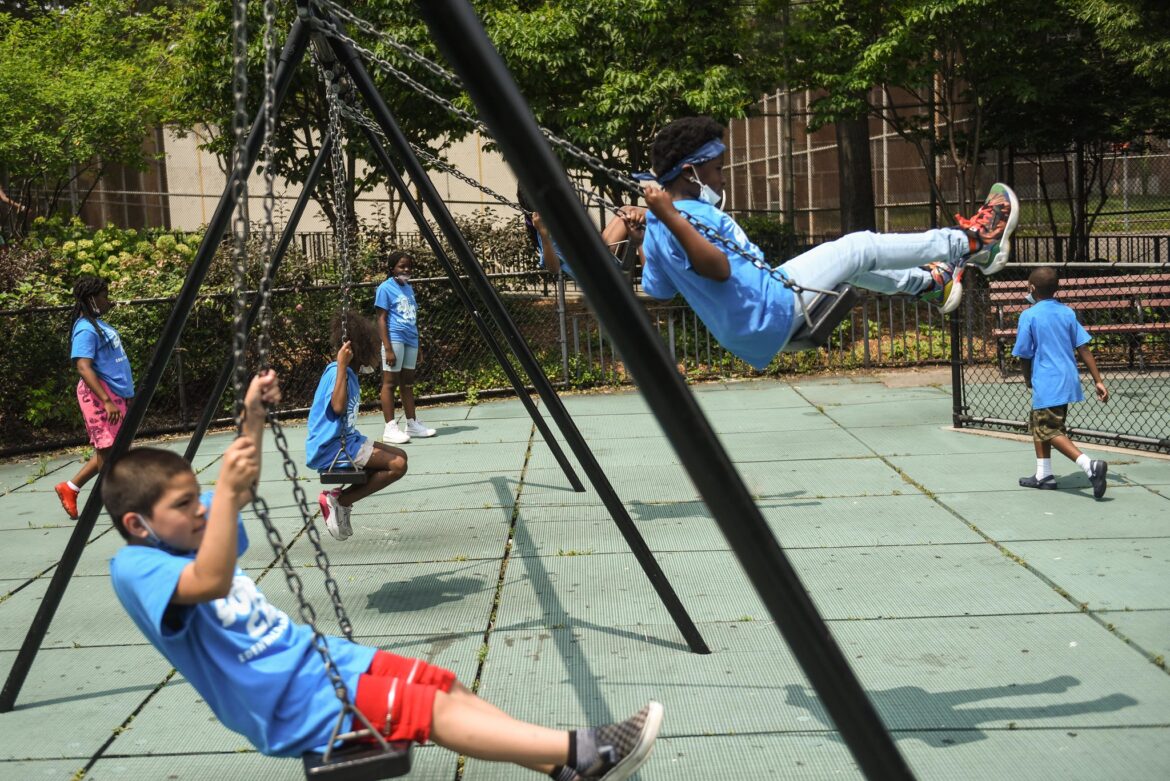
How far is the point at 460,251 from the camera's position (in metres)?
5.09

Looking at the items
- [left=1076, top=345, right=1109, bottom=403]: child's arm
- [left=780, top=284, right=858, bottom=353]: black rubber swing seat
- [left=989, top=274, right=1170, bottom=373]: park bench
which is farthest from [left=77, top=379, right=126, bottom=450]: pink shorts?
[left=989, top=274, right=1170, bottom=373]: park bench

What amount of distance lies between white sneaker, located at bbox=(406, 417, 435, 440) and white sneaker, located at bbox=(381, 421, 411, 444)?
0.38 feet

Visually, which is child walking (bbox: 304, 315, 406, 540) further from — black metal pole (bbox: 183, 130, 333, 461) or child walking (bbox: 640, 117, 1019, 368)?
child walking (bbox: 640, 117, 1019, 368)

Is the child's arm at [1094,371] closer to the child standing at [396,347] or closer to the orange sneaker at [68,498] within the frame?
the child standing at [396,347]

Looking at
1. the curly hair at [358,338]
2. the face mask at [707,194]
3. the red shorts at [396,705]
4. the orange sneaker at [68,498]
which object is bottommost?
the orange sneaker at [68,498]

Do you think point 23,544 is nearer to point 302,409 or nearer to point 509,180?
point 302,409

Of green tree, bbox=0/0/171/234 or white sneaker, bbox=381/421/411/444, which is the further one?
green tree, bbox=0/0/171/234

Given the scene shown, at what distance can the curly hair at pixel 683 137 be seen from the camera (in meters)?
4.12

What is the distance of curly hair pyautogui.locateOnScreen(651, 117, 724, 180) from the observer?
4121mm

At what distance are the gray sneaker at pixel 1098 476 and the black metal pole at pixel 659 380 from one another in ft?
16.0

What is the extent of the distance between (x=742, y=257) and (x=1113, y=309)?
784 cm

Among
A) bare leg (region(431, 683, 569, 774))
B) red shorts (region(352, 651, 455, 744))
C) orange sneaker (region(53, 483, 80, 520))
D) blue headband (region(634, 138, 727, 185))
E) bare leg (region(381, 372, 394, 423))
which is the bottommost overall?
orange sneaker (region(53, 483, 80, 520))

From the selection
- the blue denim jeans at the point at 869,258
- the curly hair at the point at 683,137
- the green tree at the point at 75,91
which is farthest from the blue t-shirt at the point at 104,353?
the green tree at the point at 75,91

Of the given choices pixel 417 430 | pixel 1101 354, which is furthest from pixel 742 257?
pixel 1101 354
